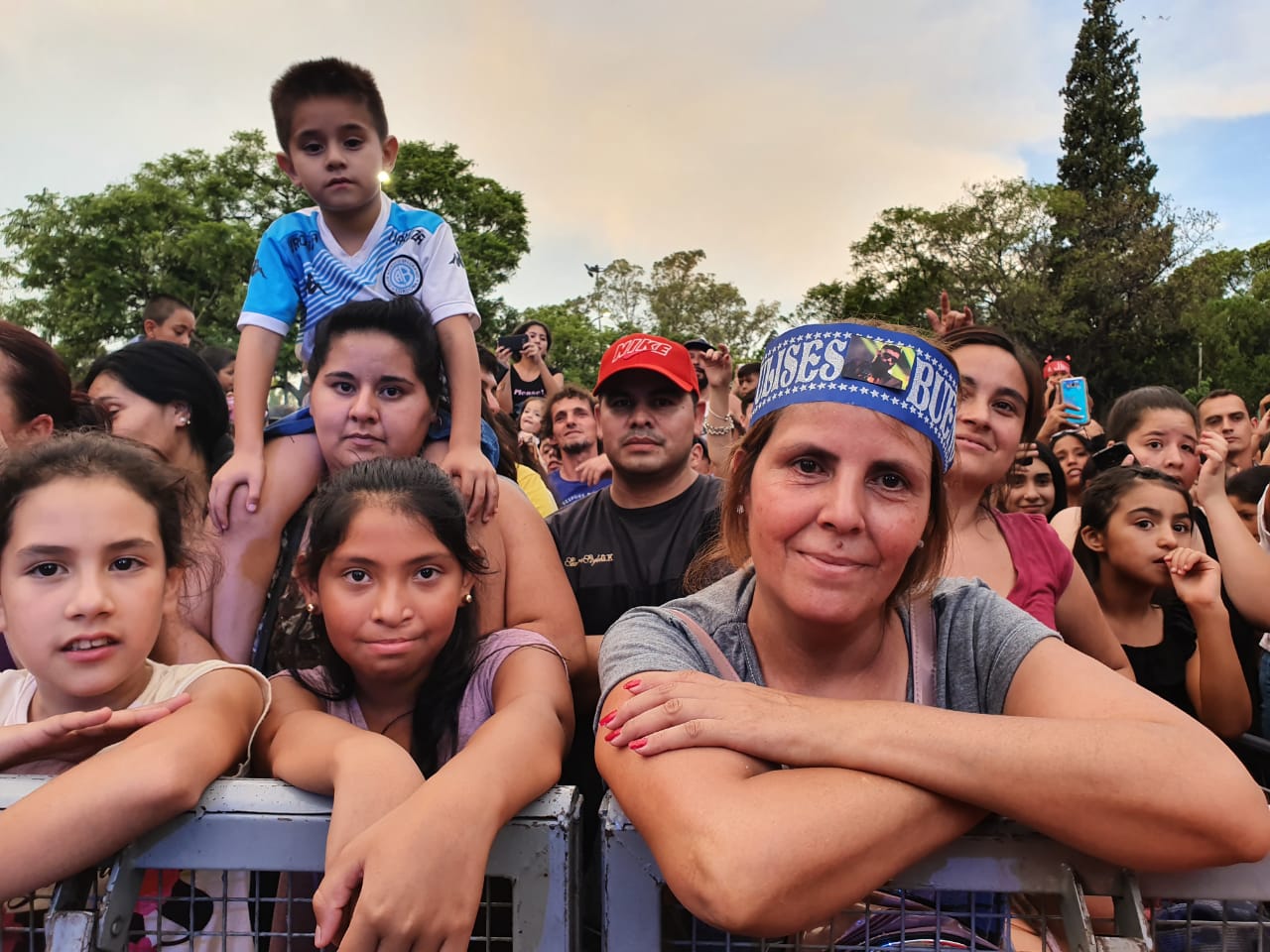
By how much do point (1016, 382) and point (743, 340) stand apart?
153ft

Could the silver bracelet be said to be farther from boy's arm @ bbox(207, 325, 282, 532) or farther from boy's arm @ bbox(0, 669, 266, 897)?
boy's arm @ bbox(0, 669, 266, 897)

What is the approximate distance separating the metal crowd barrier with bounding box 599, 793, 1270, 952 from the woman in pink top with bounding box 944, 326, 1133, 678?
149cm

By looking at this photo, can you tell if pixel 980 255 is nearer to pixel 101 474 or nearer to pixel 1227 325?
pixel 1227 325

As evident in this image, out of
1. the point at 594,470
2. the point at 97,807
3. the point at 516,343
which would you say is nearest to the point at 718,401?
the point at 594,470

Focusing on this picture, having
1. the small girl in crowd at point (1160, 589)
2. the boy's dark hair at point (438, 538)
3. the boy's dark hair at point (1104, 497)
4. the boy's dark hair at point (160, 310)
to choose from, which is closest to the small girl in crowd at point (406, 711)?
the boy's dark hair at point (438, 538)

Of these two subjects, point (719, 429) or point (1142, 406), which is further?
point (719, 429)

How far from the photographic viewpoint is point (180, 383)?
354cm

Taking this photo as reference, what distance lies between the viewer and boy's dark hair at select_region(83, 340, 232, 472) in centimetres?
350

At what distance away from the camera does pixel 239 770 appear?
170 centimetres

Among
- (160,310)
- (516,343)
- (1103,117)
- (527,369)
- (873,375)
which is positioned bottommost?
(873,375)

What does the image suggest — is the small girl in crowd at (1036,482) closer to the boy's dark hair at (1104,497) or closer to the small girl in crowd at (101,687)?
the boy's dark hair at (1104,497)

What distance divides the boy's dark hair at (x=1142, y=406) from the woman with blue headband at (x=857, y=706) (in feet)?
13.3

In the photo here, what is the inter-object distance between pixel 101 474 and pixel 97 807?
A: 2.99 ft

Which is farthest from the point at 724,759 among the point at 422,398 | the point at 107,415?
the point at 107,415
